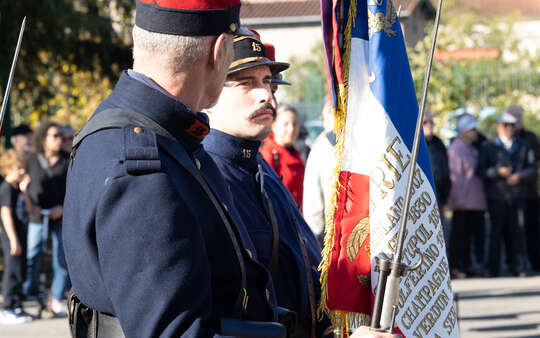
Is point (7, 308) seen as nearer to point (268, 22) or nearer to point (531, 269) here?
point (531, 269)

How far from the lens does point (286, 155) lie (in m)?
7.40

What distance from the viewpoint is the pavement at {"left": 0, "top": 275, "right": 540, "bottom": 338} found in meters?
8.05

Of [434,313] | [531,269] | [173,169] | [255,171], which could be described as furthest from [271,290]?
[531,269]

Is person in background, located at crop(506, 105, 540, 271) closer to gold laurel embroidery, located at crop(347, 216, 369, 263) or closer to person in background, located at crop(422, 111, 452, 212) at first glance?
person in background, located at crop(422, 111, 452, 212)

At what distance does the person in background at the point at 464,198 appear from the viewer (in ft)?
37.7

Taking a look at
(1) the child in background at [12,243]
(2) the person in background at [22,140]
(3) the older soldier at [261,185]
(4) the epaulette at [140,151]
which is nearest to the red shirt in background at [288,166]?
(1) the child in background at [12,243]

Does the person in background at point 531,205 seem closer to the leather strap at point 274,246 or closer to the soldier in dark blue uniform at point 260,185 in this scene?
the soldier in dark blue uniform at point 260,185

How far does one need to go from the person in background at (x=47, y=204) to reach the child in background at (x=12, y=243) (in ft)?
0.33

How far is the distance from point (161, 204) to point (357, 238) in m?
1.16

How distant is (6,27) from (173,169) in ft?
31.1

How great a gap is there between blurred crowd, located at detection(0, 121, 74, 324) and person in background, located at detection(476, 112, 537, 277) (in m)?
5.61

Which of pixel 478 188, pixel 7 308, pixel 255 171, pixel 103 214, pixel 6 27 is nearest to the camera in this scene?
pixel 103 214

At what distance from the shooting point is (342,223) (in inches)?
113

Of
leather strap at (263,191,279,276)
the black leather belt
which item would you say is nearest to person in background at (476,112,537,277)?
leather strap at (263,191,279,276)
